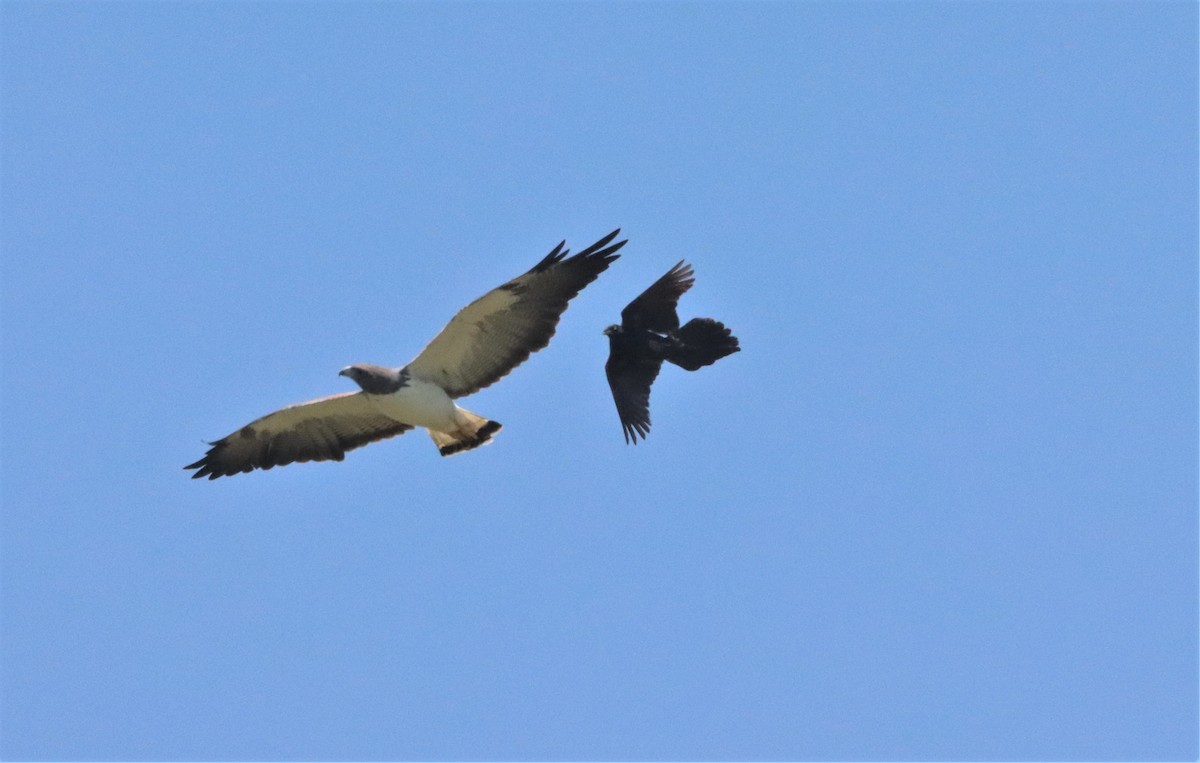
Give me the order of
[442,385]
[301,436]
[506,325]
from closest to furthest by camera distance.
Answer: [506,325] → [442,385] → [301,436]

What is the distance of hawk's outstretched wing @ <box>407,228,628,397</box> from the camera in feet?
50.8

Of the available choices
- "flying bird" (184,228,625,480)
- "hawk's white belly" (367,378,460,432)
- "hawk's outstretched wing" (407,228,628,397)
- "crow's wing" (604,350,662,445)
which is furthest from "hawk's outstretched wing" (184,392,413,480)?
"crow's wing" (604,350,662,445)

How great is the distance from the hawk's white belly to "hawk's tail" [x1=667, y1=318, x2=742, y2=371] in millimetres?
2211

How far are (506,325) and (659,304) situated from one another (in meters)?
1.71

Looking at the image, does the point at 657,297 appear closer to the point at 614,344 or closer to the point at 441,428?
the point at 614,344

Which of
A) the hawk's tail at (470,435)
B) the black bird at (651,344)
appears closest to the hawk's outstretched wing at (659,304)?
the black bird at (651,344)

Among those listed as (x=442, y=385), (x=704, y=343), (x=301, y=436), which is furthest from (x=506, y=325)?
(x=301, y=436)

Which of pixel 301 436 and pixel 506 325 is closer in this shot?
pixel 506 325

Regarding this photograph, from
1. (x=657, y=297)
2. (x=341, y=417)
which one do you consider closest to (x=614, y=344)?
(x=657, y=297)

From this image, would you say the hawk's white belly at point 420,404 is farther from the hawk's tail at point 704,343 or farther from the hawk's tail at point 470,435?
the hawk's tail at point 704,343

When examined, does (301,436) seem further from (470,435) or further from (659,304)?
(659,304)

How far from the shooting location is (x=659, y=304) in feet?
54.6

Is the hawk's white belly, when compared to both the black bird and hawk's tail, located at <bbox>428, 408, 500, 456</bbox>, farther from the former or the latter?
the black bird

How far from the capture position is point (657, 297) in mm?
16656
